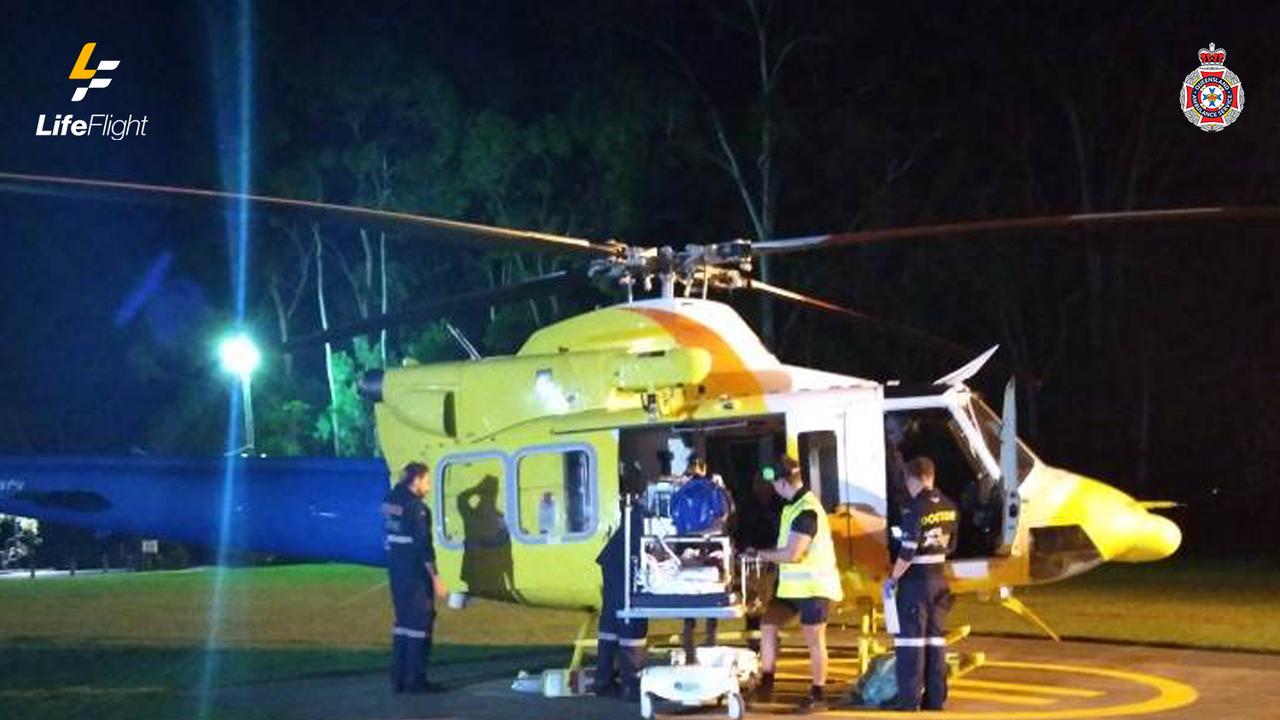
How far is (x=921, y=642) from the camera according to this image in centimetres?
1094

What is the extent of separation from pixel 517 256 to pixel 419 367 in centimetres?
2732

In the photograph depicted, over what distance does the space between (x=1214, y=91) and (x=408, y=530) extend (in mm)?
30118

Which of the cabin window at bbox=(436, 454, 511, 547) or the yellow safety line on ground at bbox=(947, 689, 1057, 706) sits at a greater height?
the cabin window at bbox=(436, 454, 511, 547)

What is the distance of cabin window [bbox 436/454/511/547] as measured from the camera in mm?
12422

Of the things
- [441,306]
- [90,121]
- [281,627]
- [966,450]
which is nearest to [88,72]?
[90,121]

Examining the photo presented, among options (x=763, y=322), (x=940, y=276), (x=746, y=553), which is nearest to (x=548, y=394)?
(x=746, y=553)

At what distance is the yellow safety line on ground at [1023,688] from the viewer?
1199 cm

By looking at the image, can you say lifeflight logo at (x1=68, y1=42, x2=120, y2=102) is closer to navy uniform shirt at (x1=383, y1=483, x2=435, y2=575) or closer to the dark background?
the dark background

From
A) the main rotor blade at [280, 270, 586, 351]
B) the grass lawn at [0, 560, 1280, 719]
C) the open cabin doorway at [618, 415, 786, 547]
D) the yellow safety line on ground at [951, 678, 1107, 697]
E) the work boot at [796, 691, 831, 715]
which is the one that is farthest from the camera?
the grass lawn at [0, 560, 1280, 719]

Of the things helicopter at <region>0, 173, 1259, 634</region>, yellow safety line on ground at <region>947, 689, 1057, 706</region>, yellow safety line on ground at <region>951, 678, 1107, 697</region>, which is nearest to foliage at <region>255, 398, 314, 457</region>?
helicopter at <region>0, 173, 1259, 634</region>

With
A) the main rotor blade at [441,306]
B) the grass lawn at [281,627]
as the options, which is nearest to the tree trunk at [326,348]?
the grass lawn at [281,627]

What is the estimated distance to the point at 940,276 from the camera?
3806 cm

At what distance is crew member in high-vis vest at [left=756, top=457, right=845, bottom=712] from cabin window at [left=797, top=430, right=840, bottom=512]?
0.23m

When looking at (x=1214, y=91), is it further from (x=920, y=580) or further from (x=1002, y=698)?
(x=920, y=580)
